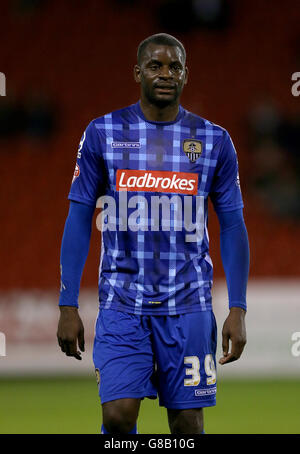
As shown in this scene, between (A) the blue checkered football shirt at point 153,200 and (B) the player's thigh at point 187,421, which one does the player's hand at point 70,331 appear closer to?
(A) the blue checkered football shirt at point 153,200

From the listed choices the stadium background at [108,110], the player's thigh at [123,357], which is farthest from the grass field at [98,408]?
the player's thigh at [123,357]

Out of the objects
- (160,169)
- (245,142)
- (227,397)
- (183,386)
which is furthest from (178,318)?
(245,142)

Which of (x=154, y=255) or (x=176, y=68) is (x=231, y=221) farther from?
(x=176, y=68)

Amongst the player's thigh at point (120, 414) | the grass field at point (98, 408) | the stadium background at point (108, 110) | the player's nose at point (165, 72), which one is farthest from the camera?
the stadium background at point (108, 110)

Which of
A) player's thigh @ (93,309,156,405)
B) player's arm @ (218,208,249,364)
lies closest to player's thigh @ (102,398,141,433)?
player's thigh @ (93,309,156,405)

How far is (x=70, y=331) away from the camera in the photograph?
3555 millimetres

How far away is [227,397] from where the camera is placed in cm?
771

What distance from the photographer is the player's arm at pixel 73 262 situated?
360cm

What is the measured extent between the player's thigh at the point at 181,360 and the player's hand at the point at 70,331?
302 millimetres

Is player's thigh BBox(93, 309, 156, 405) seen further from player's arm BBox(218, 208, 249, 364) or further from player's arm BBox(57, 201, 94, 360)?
player's arm BBox(218, 208, 249, 364)

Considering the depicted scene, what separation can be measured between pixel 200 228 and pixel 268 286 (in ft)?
19.4

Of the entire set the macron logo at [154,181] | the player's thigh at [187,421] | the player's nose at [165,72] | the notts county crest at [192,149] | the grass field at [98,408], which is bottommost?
the grass field at [98,408]

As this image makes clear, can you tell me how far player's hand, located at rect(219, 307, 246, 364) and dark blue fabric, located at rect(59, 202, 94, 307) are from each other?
0.62 metres

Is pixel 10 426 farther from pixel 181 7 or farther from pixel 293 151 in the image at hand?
pixel 181 7
